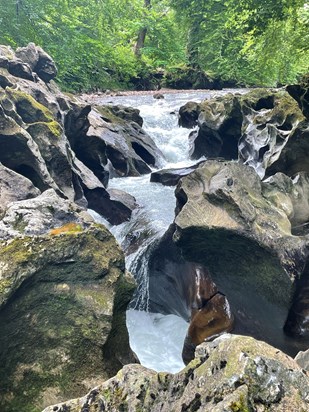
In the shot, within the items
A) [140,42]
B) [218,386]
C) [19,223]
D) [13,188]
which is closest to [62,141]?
[13,188]

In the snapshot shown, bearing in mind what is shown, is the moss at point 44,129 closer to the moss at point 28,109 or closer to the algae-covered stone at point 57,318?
the moss at point 28,109

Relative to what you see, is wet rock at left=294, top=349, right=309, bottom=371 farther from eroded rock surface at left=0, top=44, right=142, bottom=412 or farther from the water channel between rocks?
the water channel between rocks

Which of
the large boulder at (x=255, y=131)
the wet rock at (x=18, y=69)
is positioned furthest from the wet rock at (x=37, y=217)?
the wet rock at (x=18, y=69)

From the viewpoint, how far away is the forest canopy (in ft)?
41.5

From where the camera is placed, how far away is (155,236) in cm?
1055

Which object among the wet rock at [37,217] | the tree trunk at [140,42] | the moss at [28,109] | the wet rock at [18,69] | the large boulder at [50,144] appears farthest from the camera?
the tree trunk at [140,42]

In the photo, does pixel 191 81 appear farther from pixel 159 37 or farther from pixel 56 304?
pixel 56 304

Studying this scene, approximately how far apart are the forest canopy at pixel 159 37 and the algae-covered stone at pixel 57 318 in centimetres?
909

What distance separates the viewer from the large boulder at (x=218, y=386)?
2.52m

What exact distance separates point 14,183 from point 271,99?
13.7 m

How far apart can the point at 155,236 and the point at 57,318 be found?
5878 mm

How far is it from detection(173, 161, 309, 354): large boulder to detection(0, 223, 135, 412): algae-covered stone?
93.8 inches

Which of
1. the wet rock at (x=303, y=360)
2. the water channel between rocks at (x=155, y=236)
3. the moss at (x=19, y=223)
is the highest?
the wet rock at (x=303, y=360)

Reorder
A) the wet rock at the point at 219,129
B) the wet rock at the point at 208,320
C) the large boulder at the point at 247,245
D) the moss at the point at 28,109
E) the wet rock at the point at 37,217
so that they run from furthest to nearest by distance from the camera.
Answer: the wet rock at the point at 219,129 → the moss at the point at 28,109 → the wet rock at the point at 208,320 → the large boulder at the point at 247,245 → the wet rock at the point at 37,217
